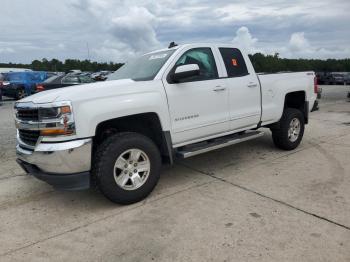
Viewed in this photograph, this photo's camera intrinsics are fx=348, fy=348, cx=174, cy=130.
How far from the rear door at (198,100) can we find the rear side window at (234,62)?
0.22 m

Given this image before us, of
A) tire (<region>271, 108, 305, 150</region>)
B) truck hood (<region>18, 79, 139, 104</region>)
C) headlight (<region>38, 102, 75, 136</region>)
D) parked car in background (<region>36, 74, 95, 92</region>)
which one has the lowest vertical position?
tire (<region>271, 108, 305, 150</region>)

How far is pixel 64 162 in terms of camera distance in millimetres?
3684

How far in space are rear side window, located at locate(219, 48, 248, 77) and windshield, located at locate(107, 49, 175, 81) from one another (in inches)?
35.2

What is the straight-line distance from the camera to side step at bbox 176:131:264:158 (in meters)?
4.61

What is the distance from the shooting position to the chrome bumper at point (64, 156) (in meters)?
3.66

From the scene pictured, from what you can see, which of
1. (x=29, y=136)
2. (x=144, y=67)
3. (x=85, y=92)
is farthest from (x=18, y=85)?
(x=85, y=92)

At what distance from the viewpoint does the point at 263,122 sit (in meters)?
5.80

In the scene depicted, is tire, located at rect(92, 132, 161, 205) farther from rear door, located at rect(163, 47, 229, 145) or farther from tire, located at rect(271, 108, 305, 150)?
tire, located at rect(271, 108, 305, 150)

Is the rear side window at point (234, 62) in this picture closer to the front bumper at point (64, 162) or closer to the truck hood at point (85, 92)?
the truck hood at point (85, 92)

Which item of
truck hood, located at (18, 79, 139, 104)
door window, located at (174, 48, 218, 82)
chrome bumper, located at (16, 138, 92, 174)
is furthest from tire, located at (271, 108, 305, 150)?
chrome bumper, located at (16, 138, 92, 174)

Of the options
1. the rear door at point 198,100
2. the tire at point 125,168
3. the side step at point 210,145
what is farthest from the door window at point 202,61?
the tire at point 125,168

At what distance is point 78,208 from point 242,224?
197 centimetres

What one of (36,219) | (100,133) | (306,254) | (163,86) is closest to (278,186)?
(306,254)

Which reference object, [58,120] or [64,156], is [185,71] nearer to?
[58,120]
